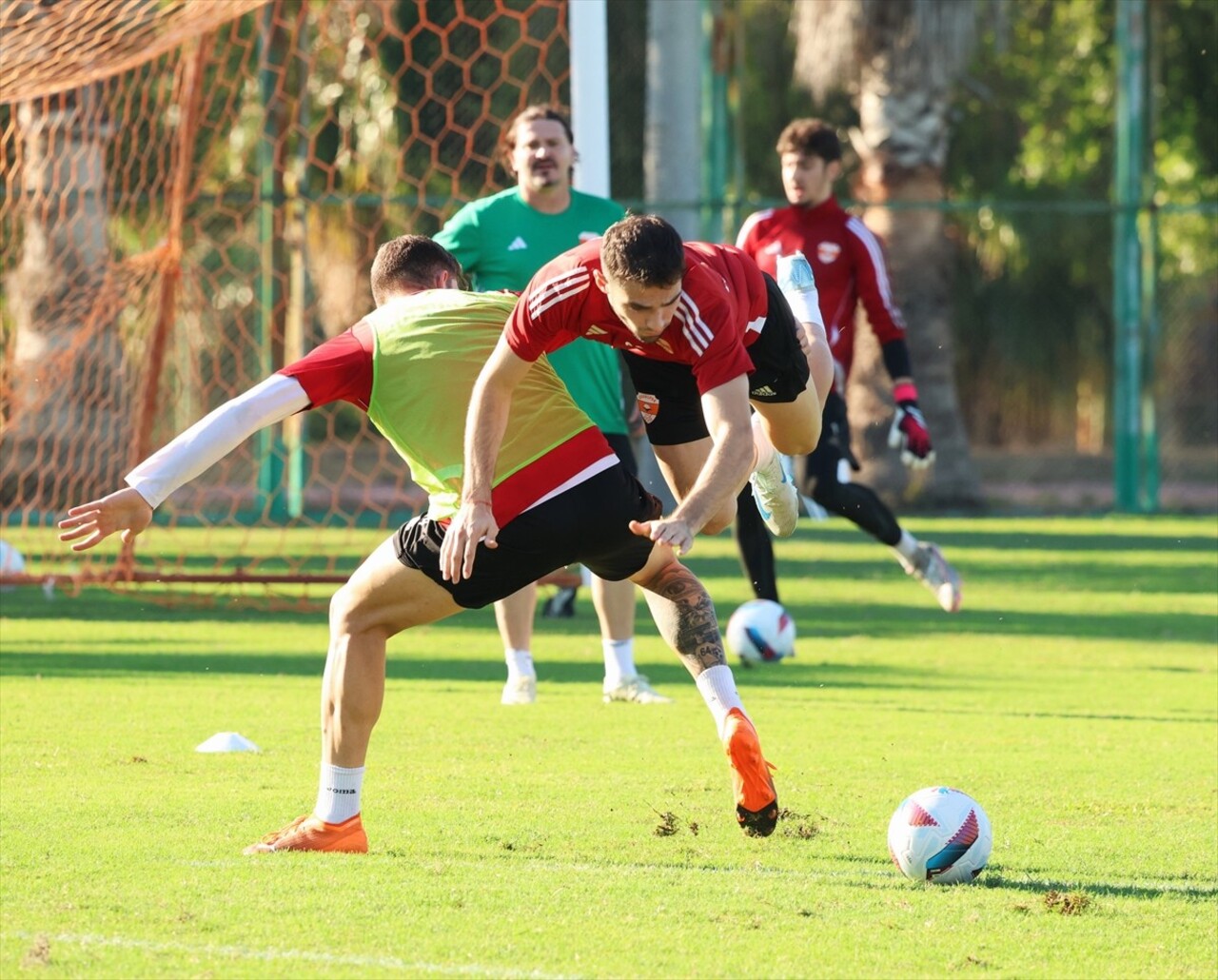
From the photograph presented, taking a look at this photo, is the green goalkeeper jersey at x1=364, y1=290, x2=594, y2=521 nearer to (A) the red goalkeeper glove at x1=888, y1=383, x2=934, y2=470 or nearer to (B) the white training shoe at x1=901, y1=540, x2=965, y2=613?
(A) the red goalkeeper glove at x1=888, y1=383, x2=934, y2=470

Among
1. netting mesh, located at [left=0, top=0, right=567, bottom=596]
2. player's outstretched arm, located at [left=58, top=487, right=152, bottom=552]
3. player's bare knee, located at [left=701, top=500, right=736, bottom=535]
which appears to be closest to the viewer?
player's outstretched arm, located at [left=58, top=487, right=152, bottom=552]

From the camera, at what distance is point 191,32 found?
1030 centimetres

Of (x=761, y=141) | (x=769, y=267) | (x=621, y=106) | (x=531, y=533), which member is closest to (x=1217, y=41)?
(x=761, y=141)

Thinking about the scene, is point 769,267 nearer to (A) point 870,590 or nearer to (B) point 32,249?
(A) point 870,590

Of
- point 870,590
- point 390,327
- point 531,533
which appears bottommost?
point 870,590

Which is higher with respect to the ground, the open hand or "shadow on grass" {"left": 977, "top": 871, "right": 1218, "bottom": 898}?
the open hand

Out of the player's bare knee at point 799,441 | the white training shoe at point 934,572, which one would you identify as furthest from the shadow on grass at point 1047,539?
the player's bare knee at point 799,441

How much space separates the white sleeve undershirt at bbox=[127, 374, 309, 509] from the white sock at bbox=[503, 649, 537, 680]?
3298 millimetres

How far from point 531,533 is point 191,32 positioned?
612 centimetres

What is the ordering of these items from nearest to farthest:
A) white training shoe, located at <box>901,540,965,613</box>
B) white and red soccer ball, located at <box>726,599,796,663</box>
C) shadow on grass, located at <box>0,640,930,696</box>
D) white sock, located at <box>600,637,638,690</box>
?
white sock, located at <box>600,637,638,690</box>
shadow on grass, located at <box>0,640,930,696</box>
white and red soccer ball, located at <box>726,599,796,663</box>
white training shoe, located at <box>901,540,965,613</box>

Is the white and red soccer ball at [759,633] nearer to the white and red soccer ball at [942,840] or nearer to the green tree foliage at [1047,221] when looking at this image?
the white and red soccer ball at [942,840]

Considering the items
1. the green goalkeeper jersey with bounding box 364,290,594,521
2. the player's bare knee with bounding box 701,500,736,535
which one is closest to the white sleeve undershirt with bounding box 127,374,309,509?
the green goalkeeper jersey with bounding box 364,290,594,521

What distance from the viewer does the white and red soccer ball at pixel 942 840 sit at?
16.1 feet

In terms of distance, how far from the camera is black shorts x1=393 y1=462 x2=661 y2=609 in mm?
5098
